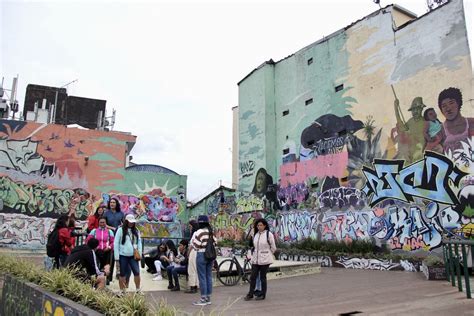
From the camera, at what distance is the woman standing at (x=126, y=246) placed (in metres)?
8.28

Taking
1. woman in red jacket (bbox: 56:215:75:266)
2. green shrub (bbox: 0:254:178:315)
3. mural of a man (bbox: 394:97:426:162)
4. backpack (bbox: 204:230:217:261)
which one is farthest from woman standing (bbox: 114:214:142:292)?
mural of a man (bbox: 394:97:426:162)

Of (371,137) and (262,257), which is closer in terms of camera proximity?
(262,257)

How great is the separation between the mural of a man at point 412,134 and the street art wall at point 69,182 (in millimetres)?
18814

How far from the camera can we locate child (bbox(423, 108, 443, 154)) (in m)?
15.7

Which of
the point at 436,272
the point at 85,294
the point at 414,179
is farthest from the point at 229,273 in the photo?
the point at 414,179

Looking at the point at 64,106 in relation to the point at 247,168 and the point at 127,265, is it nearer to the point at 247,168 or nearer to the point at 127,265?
the point at 247,168

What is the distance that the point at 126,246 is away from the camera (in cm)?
830

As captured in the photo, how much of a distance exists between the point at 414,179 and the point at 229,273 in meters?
9.18

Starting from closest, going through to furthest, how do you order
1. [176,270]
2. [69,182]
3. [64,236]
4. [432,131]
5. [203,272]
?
[203,272] → [64,236] → [176,270] → [432,131] → [69,182]

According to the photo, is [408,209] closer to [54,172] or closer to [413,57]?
[413,57]

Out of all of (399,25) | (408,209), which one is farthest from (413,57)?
(408,209)

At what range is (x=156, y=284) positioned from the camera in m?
10.9

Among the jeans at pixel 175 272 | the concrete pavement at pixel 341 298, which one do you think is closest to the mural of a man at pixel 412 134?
the concrete pavement at pixel 341 298

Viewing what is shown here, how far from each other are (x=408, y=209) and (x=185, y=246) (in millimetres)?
9795
